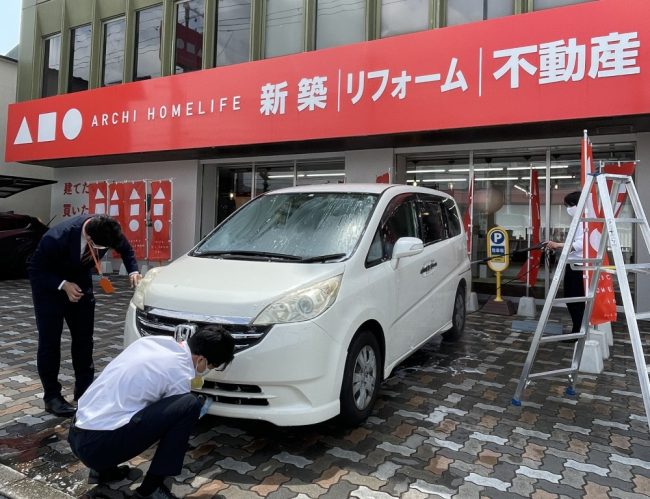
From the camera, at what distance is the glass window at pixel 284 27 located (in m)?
9.89

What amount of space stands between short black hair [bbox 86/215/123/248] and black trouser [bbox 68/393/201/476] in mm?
1338

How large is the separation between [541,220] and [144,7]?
10288 millimetres

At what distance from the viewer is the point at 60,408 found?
362cm

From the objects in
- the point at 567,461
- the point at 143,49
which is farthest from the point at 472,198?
the point at 143,49

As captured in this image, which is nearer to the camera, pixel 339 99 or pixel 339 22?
pixel 339 99

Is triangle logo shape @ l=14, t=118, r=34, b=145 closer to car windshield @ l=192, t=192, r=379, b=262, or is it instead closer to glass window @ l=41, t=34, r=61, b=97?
glass window @ l=41, t=34, r=61, b=97

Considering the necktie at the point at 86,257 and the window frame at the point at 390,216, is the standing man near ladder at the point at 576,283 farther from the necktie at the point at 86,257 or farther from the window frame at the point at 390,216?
the necktie at the point at 86,257

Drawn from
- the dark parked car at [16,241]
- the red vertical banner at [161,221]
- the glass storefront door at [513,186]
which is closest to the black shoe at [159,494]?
the glass storefront door at [513,186]

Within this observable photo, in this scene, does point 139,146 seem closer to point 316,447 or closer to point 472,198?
point 472,198

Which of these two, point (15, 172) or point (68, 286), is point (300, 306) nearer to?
point (68, 286)

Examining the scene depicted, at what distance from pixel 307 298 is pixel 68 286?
1745 millimetres

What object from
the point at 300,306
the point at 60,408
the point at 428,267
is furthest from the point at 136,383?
the point at 428,267

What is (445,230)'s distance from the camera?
17.4ft

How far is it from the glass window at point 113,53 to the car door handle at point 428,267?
413 inches
